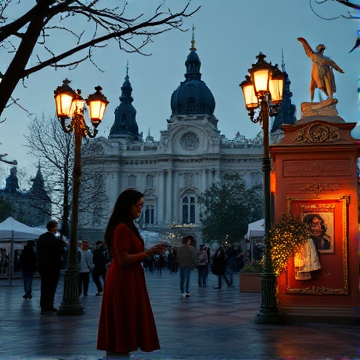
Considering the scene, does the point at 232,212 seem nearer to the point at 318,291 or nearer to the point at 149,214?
the point at 149,214

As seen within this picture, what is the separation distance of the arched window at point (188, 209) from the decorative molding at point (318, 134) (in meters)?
62.4

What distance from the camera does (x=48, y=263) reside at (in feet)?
38.8

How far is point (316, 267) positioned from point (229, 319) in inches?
69.7

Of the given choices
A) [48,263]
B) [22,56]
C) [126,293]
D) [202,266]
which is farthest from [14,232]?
[126,293]

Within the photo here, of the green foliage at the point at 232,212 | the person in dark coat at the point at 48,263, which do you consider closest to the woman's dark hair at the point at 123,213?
the person in dark coat at the point at 48,263

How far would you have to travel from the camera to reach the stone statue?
36.8 feet

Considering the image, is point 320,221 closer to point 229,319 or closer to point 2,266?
point 229,319

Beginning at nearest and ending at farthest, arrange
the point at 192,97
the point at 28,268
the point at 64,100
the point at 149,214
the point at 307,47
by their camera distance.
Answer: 1. the point at 307,47
2. the point at 64,100
3. the point at 28,268
4. the point at 149,214
5. the point at 192,97

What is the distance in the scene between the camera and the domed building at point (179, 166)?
73.2m

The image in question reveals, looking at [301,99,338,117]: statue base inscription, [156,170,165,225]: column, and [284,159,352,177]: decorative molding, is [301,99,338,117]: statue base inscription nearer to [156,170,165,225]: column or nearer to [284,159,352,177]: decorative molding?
[284,159,352,177]: decorative molding

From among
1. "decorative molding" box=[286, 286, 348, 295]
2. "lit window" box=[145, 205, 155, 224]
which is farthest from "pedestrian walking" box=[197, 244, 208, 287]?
"lit window" box=[145, 205, 155, 224]

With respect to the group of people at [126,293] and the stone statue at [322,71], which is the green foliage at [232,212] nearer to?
the stone statue at [322,71]

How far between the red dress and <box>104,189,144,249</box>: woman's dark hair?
0.09 metres

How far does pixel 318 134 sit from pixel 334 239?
1.89 metres
